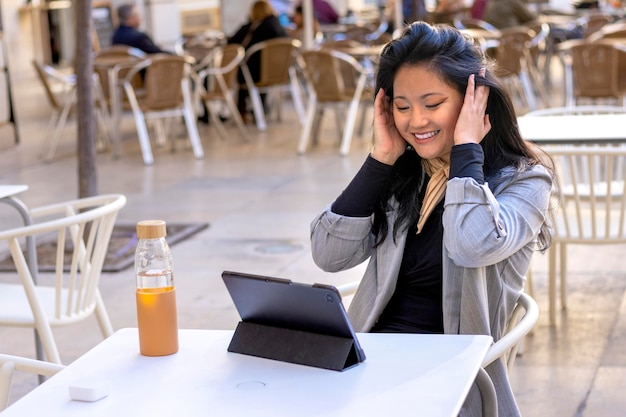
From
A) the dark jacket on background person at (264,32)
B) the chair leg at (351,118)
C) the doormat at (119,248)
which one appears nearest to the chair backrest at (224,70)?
the dark jacket on background person at (264,32)

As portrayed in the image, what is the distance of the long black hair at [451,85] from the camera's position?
2.46 meters

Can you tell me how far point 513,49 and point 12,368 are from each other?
9.64 metres

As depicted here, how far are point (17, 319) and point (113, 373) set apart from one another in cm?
160

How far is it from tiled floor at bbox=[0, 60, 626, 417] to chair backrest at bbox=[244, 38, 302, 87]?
59 centimetres

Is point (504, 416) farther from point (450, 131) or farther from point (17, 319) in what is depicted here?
point (17, 319)

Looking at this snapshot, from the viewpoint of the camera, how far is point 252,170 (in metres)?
9.18

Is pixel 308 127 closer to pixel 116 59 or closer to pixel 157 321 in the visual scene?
pixel 116 59

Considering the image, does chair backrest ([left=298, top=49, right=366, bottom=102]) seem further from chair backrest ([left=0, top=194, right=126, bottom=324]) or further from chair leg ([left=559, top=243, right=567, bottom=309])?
chair backrest ([left=0, top=194, right=126, bottom=324])

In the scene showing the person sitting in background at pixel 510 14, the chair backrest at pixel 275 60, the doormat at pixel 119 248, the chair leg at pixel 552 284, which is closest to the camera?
the chair leg at pixel 552 284

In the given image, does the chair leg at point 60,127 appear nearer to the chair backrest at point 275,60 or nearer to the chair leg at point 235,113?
the chair leg at point 235,113

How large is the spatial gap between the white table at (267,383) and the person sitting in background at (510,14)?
40.3ft

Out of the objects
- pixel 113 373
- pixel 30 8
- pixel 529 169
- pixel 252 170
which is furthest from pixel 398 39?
pixel 30 8

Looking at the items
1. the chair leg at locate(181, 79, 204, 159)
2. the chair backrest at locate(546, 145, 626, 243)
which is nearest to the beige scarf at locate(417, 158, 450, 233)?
the chair backrest at locate(546, 145, 626, 243)

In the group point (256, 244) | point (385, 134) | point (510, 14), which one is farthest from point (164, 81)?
point (385, 134)
